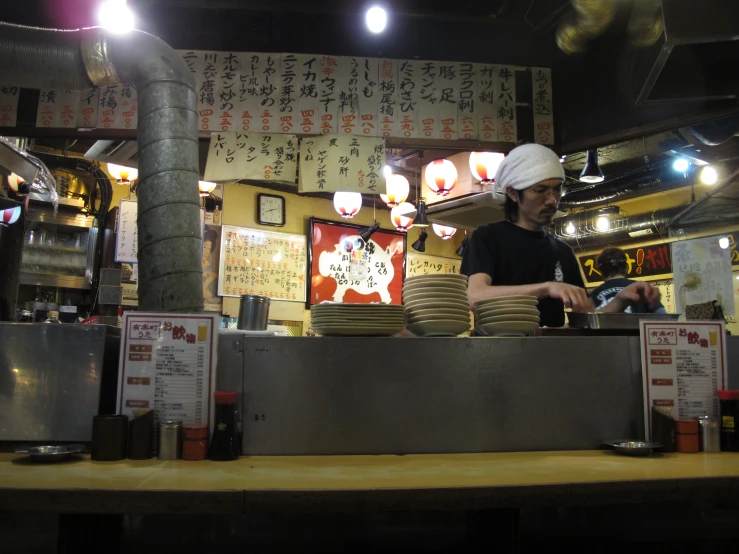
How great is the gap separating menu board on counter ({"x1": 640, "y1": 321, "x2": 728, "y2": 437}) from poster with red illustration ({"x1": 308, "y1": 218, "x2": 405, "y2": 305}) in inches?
282

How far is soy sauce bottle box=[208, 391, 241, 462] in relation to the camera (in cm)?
165

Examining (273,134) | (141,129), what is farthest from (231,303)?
(141,129)

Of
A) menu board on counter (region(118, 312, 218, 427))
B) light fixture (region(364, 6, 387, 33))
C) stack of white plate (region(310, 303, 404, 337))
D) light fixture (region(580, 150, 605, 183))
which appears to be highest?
light fixture (region(364, 6, 387, 33))

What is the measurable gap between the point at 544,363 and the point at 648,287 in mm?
911

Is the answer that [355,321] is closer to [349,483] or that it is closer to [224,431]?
[224,431]

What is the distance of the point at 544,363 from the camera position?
6.23 ft

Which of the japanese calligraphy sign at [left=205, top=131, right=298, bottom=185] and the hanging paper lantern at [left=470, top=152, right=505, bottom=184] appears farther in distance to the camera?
the hanging paper lantern at [left=470, top=152, right=505, bottom=184]

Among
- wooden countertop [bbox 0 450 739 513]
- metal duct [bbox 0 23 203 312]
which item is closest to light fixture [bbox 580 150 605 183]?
metal duct [bbox 0 23 203 312]

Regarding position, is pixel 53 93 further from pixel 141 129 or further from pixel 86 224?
pixel 86 224

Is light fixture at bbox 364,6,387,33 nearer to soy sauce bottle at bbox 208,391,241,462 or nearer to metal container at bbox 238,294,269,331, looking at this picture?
metal container at bbox 238,294,269,331

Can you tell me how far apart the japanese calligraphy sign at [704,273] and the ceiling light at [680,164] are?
7.71 feet

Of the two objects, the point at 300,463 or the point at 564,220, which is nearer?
the point at 300,463

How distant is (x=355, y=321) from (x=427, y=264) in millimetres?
8893

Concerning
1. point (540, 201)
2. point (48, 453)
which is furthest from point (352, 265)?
point (48, 453)
